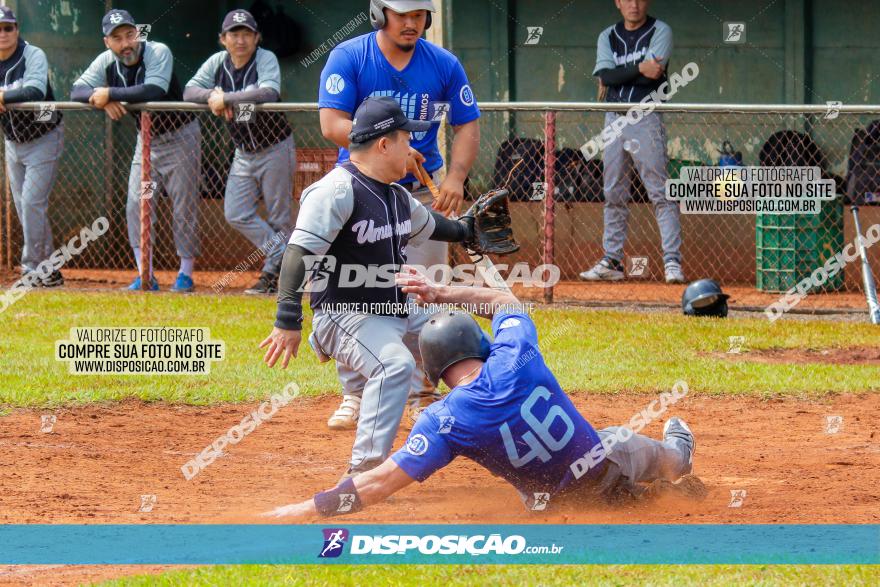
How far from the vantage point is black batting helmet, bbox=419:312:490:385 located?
209 inches

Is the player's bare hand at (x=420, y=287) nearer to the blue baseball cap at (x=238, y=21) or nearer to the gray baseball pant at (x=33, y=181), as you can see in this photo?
the blue baseball cap at (x=238, y=21)

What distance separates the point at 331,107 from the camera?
7234 millimetres

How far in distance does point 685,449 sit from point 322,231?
1.84 meters

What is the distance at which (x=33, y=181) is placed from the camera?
12.7 meters

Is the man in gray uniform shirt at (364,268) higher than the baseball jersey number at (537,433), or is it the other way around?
the man in gray uniform shirt at (364,268)

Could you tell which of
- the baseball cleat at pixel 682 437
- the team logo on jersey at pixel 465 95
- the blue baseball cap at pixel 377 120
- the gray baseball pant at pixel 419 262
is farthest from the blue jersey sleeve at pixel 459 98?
the baseball cleat at pixel 682 437

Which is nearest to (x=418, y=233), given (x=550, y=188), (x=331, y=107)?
(x=331, y=107)

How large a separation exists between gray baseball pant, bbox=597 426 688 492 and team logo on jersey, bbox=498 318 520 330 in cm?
61

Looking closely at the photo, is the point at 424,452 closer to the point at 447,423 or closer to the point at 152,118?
the point at 447,423

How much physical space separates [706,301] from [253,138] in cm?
417

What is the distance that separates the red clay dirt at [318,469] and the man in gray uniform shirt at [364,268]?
482 mm

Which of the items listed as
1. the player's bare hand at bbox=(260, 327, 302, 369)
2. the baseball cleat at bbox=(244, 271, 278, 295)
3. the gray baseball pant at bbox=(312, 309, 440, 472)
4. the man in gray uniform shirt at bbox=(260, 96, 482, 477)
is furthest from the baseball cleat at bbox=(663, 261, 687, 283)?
the player's bare hand at bbox=(260, 327, 302, 369)

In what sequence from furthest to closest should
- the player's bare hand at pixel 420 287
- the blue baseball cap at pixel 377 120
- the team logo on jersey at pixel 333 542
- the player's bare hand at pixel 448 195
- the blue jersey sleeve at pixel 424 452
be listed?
1. the player's bare hand at pixel 448 195
2. the blue baseball cap at pixel 377 120
3. the player's bare hand at pixel 420 287
4. the blue jersey sleeve at pixel 424 452
5. the team logo on jersey at pixel 333 542

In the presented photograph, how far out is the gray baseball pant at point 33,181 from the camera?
12656mm
